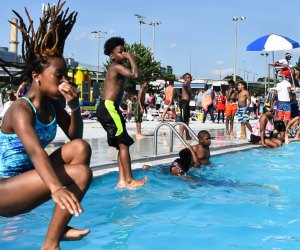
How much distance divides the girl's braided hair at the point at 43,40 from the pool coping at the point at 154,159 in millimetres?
2973

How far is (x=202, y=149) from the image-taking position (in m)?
7.40

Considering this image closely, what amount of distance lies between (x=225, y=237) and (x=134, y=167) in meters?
3.09

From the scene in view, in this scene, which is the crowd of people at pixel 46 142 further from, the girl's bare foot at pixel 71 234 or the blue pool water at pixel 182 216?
the blue pool water at pixel 182 216

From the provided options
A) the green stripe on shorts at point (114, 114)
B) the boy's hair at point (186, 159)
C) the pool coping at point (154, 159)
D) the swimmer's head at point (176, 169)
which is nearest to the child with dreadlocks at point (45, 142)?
the green stripe on shorts at point (114, 114)

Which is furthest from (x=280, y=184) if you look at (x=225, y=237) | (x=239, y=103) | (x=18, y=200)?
(x=239, y=103)

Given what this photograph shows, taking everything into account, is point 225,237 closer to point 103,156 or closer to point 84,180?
point 84,180

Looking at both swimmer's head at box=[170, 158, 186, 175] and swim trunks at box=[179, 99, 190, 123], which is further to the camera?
swim trunks at box=[179, 99, 190, 123]

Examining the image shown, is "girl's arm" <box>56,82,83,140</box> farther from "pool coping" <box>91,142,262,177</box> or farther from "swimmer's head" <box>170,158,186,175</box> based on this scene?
"swimmer's head" <box>170,158,186,175</box>

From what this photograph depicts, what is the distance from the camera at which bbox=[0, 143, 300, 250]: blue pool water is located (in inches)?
143

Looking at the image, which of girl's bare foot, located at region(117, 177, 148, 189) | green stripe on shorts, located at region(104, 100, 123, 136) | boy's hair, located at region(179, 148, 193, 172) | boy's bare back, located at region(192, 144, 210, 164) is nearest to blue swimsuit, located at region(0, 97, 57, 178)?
green stripe on shorts, located at region(104, 100, 123, 136)

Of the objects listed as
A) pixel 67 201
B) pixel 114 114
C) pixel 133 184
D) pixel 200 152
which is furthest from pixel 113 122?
pixel 67 201

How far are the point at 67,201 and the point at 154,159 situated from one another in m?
5.12

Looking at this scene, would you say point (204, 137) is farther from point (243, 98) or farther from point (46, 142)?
point (243, 98)

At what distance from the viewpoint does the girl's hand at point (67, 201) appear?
94.7 inches
